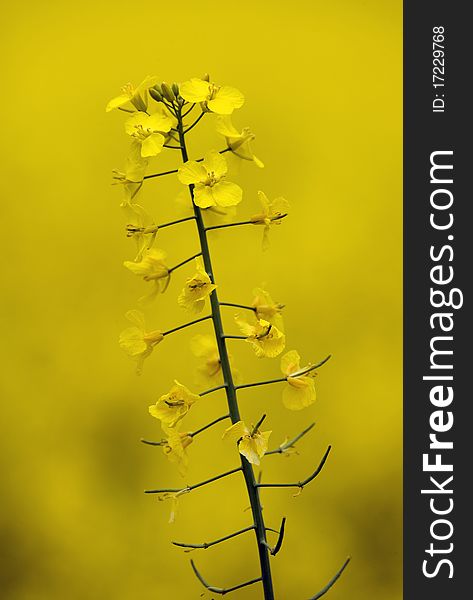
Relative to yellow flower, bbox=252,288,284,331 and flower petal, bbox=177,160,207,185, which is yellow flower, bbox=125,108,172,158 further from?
yellow flower, bbox=252,288,284,331

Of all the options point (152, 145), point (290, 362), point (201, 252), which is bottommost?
point (290, 362)

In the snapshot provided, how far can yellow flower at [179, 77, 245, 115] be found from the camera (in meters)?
1.18

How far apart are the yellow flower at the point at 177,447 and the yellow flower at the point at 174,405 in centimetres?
2

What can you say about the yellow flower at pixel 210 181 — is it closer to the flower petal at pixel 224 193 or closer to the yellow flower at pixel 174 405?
the flower petal at pixel 224 193

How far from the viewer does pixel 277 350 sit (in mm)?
1174

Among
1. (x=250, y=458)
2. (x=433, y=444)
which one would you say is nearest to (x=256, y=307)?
(x=250, y=458)

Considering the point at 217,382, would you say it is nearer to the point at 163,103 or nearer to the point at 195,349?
the point at 195,349

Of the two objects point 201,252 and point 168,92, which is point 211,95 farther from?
point 201,252

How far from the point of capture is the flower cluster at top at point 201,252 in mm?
1173

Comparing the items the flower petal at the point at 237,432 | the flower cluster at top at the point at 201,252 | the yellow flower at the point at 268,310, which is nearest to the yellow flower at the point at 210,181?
the flower cluster at top at the point at 201,252

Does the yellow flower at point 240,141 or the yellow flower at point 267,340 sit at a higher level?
the yellow flower at point 240,141

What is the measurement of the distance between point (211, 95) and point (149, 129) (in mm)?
79

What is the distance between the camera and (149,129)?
1188mm

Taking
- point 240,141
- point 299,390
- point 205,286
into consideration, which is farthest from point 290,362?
point 240,141
